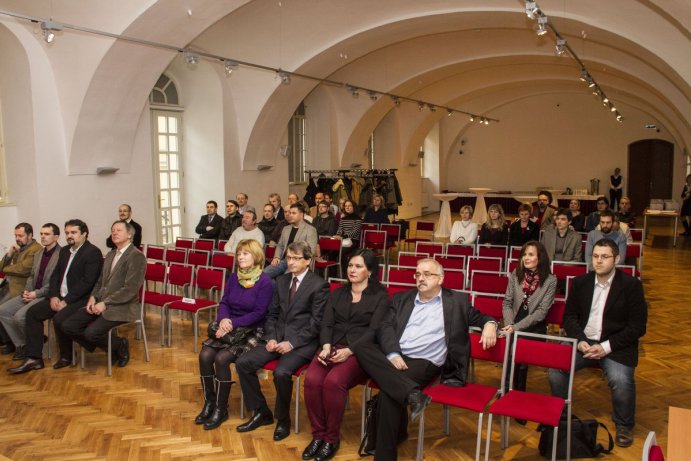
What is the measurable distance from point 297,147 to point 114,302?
10002 millimetres

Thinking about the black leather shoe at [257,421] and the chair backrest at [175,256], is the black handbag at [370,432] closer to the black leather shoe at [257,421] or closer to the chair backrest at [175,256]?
the black leather shoe at [257,421]

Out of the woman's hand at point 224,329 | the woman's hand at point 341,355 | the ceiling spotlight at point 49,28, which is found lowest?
the woman's hand at point 341,355

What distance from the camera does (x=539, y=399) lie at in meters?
4.08

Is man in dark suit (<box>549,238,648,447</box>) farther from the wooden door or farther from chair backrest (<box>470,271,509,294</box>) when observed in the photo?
the wooden door

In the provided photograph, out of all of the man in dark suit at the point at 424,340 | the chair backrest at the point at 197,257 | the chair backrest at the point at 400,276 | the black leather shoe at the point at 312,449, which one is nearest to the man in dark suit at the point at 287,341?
the black leather shoe at the point at 312,449

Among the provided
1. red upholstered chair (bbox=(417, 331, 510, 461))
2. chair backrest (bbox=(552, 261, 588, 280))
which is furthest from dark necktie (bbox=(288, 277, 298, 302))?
chair backrest (bbox=(552, 261, 588, 280))

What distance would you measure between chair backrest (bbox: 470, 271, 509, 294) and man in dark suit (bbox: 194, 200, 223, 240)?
4.73 meters

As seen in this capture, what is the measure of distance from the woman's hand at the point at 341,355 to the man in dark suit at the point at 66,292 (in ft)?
9.74

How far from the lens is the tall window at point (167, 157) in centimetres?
1139

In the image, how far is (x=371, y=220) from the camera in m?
11.5

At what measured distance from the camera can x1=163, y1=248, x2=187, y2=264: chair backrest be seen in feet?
26.9

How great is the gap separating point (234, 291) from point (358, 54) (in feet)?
25.7

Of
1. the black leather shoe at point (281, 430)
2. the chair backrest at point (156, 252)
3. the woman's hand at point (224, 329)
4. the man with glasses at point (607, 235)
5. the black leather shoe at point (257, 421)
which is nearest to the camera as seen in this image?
the black leather shoe at point (281, 430)

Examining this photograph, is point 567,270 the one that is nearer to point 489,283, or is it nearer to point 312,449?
point 489,283
